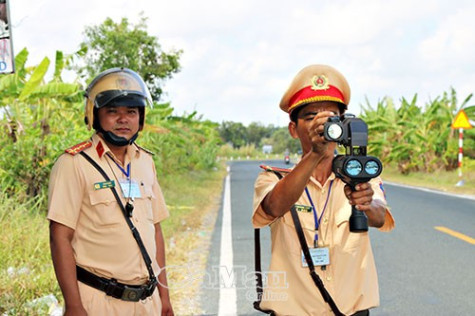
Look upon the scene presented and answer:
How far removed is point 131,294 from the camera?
2.68 metres

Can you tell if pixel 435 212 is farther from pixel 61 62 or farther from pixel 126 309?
pixel 126 309

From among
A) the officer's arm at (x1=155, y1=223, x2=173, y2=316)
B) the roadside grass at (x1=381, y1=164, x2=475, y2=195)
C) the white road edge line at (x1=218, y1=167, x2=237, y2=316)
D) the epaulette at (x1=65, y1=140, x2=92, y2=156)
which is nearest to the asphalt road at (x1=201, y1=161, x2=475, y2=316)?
the white road edge line at (x1=218, y1=167, x2=237, y2=316)

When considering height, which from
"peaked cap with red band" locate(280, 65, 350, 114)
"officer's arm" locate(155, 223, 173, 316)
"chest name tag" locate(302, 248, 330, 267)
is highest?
"peaked cap with red band" locate(280, 65, 350, 114)

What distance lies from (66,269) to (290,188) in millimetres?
1050

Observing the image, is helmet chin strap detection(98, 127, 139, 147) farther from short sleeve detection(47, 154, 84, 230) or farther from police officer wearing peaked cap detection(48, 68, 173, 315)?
short sleeve detection(47, 154, 84, 230)

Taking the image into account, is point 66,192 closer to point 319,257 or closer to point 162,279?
point 162,279

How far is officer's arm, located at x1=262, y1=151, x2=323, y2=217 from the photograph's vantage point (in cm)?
221

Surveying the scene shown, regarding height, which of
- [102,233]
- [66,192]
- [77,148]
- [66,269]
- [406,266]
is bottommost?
[406,266]

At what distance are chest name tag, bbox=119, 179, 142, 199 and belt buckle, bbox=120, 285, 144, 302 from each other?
413 mm

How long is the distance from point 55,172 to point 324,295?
1291mm

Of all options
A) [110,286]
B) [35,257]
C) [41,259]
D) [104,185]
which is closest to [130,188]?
[104,185]

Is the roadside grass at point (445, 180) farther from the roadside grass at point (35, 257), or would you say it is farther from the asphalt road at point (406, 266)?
the roadside grass at point (35, 257)

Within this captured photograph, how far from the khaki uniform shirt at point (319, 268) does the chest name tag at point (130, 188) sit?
620mm

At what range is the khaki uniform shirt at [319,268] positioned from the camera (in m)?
2.36
